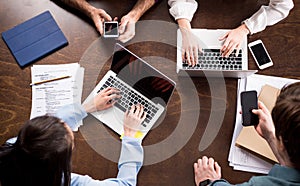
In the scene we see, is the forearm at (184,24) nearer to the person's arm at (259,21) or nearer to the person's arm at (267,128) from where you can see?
A: the person's arm at (259,21)

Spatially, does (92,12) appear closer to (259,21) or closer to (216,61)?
(216,61)

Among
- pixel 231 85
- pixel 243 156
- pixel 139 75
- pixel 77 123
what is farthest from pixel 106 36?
pixel 243 156

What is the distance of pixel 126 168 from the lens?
4.32 feet

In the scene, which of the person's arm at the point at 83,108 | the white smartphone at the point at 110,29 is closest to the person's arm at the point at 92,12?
the white smartphone at the point at 110,29

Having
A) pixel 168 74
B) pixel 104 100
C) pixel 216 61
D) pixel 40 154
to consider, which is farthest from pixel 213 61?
pixel 40 154

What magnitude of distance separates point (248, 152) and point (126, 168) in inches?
15.1

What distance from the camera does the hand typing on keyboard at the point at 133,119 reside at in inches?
53.9

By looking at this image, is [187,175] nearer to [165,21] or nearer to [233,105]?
[233,105]

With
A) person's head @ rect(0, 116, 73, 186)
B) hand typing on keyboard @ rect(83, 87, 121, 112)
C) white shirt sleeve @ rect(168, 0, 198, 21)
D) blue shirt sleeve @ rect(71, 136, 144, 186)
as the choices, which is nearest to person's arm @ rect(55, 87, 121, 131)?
hand typing on keyboard @ rect(83, 87, 121, 112)

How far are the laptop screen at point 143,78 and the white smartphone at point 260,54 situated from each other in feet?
0.97

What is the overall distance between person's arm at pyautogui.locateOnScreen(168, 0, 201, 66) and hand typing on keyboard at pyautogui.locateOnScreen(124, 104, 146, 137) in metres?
0.23

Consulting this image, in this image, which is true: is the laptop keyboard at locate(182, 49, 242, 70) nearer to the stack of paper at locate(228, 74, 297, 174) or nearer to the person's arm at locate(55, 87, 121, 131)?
the stack of paper at locate(228, 74, 297, 174)

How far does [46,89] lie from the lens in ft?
4.70

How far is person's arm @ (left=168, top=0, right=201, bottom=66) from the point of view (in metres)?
1.42
